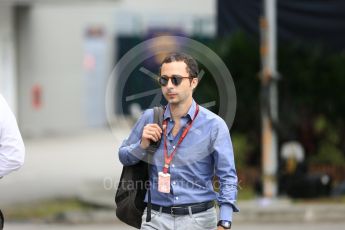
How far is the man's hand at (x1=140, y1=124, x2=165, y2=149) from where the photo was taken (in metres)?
6.19

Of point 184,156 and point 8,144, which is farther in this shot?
point 184,156

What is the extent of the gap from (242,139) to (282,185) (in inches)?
75.9

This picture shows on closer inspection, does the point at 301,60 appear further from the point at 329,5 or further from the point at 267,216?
the point at 267,216

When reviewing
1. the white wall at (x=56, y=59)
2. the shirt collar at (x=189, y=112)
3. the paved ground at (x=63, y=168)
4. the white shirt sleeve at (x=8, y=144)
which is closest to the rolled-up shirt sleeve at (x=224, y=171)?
the shirt collar at (x=189, y=112)

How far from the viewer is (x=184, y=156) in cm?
633

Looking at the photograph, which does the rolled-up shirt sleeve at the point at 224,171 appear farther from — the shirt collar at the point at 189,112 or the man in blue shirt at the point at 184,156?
the shirt collar at the point at 189,112

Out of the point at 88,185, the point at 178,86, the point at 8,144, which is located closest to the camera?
the point at 8,144

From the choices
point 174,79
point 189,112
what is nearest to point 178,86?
point 174,79

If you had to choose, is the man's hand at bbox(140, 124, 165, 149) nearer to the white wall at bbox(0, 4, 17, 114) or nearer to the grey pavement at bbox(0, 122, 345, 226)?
the grey pavement at bbox(0, 122, 345, 226)

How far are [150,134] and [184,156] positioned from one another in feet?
0.91

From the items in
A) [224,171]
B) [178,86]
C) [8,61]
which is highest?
[8,61]

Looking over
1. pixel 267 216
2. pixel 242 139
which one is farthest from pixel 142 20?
Answer: pixel 267 216

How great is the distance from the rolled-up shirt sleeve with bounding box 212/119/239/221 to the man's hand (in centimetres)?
35

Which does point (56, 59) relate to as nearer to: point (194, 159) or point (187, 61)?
point (187, 61)
